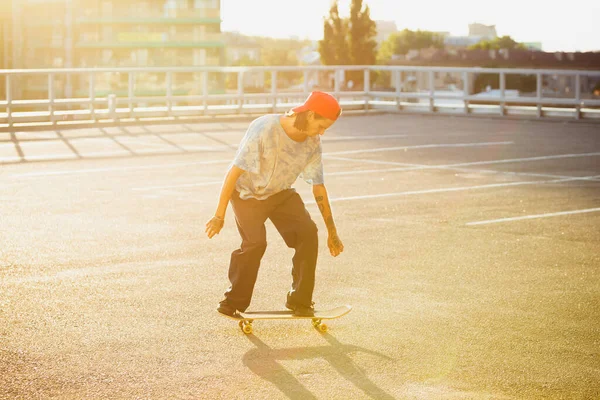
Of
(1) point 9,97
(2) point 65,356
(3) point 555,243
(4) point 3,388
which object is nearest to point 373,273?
(3) point 555,243

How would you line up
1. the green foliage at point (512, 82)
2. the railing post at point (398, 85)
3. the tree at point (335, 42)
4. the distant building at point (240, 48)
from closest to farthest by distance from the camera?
1. the railing post at point (398, 85)
2. the tree at point (335, 42)
3. the green foliage at point (512, 82)
4. the distant building at point (240, 48)

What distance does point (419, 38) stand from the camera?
19562 cm

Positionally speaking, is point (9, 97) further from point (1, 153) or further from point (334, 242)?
point (334, 242)

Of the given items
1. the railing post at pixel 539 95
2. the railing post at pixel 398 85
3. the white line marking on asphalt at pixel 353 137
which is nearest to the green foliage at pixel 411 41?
the railing post at pixel 398 85

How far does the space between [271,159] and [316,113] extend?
46cm

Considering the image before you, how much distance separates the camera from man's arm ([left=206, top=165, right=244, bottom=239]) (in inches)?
256

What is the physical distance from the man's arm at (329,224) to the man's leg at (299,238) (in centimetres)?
9

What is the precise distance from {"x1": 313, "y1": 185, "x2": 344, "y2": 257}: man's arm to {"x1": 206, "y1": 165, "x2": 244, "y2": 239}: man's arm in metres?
0.61

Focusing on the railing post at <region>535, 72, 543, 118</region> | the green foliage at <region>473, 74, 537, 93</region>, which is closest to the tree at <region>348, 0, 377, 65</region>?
the green foliage at <region>473, 74, 537, 93</region>

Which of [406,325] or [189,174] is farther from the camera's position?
[189,174]

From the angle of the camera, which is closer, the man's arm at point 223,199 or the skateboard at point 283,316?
the man's arm at point 223,199

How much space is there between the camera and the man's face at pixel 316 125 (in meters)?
6.41

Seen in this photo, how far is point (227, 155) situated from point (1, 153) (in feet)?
12.8

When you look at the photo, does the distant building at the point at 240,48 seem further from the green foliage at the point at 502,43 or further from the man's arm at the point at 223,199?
the man's arm at the point at 223,199
